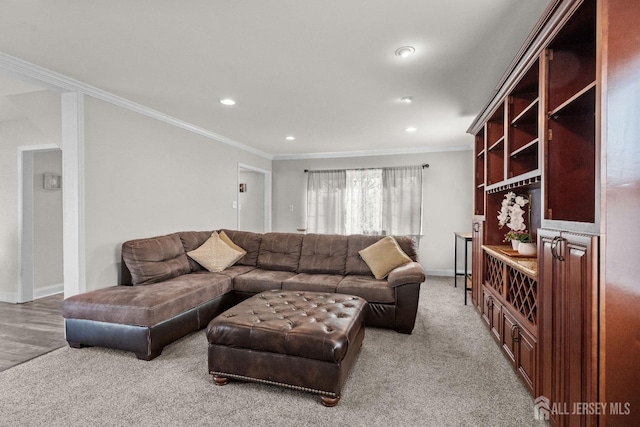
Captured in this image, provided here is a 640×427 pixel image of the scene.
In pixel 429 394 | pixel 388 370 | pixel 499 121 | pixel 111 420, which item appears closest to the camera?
pixel 111 420

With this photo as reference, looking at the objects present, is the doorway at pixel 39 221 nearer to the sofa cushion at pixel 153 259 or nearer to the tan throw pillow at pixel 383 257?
the sofa cushion at pixel 153 259

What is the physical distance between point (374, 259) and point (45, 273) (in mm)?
4659

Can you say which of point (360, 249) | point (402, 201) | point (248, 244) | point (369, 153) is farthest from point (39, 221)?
point (402, 201)

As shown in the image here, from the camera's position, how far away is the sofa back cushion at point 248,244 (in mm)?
4363

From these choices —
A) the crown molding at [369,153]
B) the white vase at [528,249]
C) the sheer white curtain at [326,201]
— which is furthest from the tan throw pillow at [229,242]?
the white vase at [528,249]

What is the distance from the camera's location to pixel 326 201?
21.8 feet

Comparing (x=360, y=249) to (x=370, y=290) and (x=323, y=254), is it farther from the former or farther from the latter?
(x=370, y=290)

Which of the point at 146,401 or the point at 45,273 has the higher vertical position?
the point at 45,273

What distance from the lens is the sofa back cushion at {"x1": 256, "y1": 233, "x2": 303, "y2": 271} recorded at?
415 centimetres

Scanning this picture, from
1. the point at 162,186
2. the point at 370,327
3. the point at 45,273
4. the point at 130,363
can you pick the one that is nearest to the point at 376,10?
the point at 370,327

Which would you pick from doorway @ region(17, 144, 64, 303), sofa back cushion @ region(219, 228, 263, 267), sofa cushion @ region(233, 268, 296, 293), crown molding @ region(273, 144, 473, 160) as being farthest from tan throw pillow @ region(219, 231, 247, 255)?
crown molding @ region(273, 144, 473, 160)

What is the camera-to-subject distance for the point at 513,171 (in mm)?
2652

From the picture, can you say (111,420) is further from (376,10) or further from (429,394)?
(376,10)

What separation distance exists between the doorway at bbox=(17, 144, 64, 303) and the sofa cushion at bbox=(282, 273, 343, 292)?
350 cm
